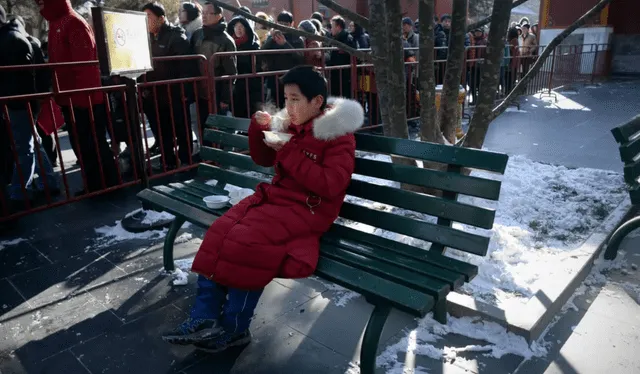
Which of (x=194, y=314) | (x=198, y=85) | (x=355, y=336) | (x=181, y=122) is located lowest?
(x=355, y=336)

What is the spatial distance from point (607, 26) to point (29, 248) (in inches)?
752

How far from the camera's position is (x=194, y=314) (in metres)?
2.71

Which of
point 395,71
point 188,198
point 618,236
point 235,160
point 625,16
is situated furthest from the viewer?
point 625,16

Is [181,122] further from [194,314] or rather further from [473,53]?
[473,53]

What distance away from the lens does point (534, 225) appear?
13.9 ft

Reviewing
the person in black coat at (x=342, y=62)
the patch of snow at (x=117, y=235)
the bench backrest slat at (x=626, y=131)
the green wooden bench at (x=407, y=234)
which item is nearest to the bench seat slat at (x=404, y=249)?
the green wooden bench at (x=407, y=234)

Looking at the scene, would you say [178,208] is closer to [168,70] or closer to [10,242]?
[10,242]

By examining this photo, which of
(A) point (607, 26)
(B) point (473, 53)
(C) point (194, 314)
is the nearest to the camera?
(C) point (194, 314)

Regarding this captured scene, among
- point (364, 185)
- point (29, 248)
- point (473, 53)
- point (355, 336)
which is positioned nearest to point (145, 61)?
point (29, 248)

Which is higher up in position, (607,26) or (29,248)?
(607,26)

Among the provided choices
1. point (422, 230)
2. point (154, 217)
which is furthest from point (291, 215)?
point (154, 217)

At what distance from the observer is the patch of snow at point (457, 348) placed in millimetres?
2699

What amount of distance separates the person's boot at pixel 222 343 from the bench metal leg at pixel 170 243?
1018 mm

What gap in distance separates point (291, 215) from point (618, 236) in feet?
8.12
